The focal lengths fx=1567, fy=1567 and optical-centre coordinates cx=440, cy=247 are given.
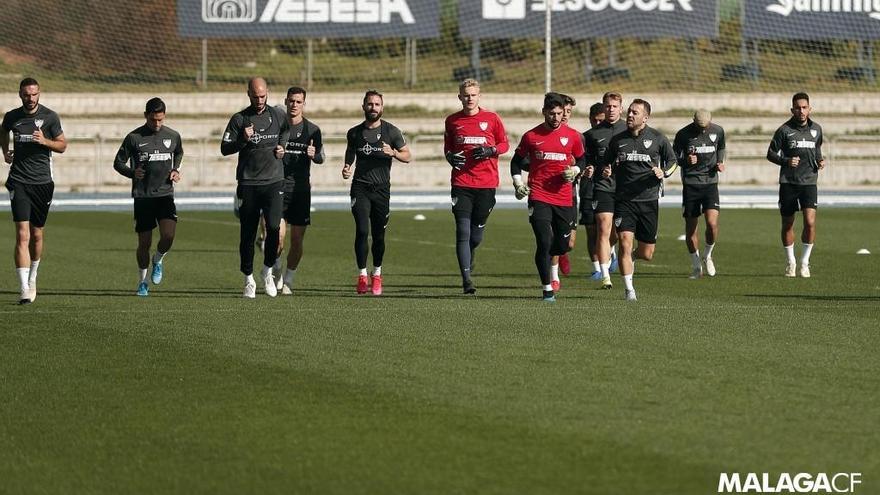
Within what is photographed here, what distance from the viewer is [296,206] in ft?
53.2

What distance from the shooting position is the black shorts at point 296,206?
16219mm

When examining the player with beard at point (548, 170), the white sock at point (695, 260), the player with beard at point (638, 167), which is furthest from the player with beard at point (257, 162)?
the white sock at point (695, 260)

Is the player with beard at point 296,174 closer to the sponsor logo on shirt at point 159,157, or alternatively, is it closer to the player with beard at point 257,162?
the player with beard at point 257,162

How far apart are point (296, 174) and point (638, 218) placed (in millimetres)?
3530

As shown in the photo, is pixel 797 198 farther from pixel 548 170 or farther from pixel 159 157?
pixel 159 157

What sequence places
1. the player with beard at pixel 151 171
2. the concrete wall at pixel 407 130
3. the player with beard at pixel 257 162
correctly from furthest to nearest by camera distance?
1. the concrete wall at pixel 407 130
2. the player with beard at pixel 151 171
3. the player with beard at pixel 257 162

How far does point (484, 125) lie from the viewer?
1545cm

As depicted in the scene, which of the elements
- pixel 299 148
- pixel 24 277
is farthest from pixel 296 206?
pixel 24 277

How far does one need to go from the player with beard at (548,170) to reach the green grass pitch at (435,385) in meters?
0.61

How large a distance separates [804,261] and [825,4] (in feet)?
98.5

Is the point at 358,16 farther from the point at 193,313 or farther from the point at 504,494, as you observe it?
the point at 504,494

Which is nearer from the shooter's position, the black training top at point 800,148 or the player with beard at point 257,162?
the player with beard at point 257,162
